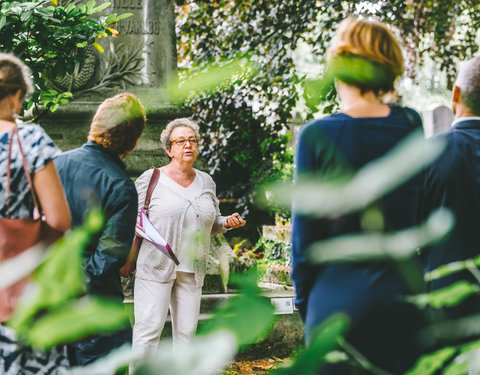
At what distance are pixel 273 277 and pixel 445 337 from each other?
6.14 meters

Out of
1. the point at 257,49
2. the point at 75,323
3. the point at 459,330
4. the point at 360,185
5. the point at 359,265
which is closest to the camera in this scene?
the point at 75,323

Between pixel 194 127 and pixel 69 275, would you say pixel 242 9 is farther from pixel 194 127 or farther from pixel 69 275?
pixel 69 275

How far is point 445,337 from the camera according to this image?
3.18ft

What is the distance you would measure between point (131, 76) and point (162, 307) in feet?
9.97

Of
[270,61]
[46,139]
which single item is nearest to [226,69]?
[46,139]

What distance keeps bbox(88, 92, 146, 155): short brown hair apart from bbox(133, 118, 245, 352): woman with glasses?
3.92 ft

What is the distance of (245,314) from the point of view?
0.50 meters

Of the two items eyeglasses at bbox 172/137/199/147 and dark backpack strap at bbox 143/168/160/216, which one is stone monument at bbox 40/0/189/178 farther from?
dark backpack strap at bbox 143/168/160/216

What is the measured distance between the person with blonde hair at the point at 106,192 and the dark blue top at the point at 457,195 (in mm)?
1292

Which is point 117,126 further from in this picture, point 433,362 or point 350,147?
point 433,362

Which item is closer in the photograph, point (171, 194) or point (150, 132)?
point (171, 194)

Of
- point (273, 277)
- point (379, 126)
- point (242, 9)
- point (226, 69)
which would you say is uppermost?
point (242, 9)

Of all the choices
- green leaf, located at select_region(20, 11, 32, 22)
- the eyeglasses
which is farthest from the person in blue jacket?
the eyeglasses

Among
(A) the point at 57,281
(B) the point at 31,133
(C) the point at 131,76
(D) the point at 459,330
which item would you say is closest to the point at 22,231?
(B) the point at 31,133
